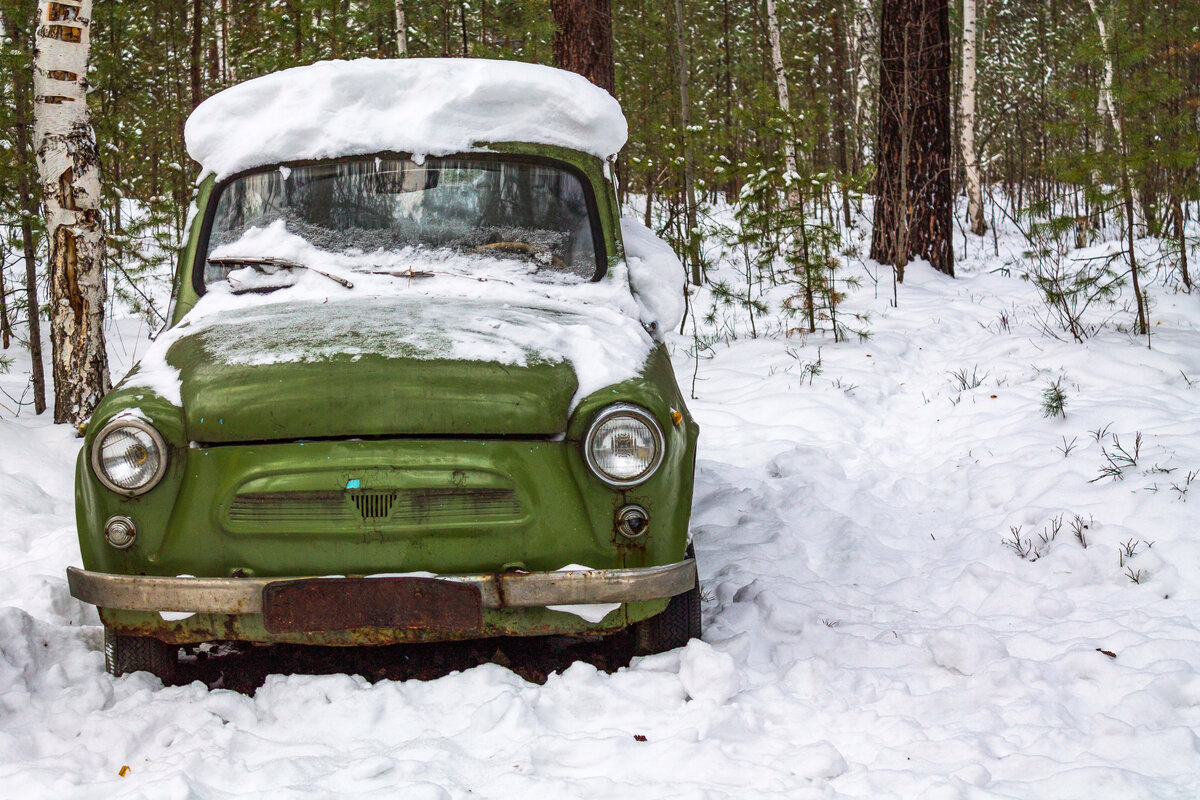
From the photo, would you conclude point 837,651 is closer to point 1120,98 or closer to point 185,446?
point 185,446

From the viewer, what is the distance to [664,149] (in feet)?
35.4

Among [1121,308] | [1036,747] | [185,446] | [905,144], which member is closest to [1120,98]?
[1121,308]

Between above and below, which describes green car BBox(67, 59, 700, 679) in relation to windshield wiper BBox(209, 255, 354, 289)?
below

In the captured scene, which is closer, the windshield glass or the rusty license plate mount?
the rusty license plate mount

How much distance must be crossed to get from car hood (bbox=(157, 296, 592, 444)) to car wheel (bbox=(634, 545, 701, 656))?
0.76 m

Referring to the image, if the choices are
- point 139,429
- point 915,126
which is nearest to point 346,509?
point 139,429

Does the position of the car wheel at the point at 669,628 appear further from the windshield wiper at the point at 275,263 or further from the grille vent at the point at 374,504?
the windshield wiper at the point at 275,263

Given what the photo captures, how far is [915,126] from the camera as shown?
1057 centimetres

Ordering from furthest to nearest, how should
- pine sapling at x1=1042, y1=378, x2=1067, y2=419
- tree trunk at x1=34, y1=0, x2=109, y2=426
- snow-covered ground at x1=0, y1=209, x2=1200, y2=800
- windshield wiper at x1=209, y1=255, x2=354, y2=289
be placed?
tree trunk at x1=34, y1=0, x2=109, y2=426 < pine sapling at x1=1042, y1=378, x2=1067, y2=419 < windshield wiper at x1=209, y1=255, x2=354, y2=289 < snow-covered ground at x1=0, y1=209, x2=1200, y2=800

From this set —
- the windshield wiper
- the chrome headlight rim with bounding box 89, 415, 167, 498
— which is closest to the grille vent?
the chrome headlight rim with bounding box 89, 415, 167, 498

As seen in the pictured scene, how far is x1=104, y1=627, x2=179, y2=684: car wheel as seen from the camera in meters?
2.93

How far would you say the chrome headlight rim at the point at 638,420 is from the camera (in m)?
2.70

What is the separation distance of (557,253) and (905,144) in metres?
7.69

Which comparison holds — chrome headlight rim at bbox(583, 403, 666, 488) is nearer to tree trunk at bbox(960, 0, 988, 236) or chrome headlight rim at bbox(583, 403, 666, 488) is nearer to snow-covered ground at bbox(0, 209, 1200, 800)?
snow-covered ground at bbox(0, 209, 1200, 800)
